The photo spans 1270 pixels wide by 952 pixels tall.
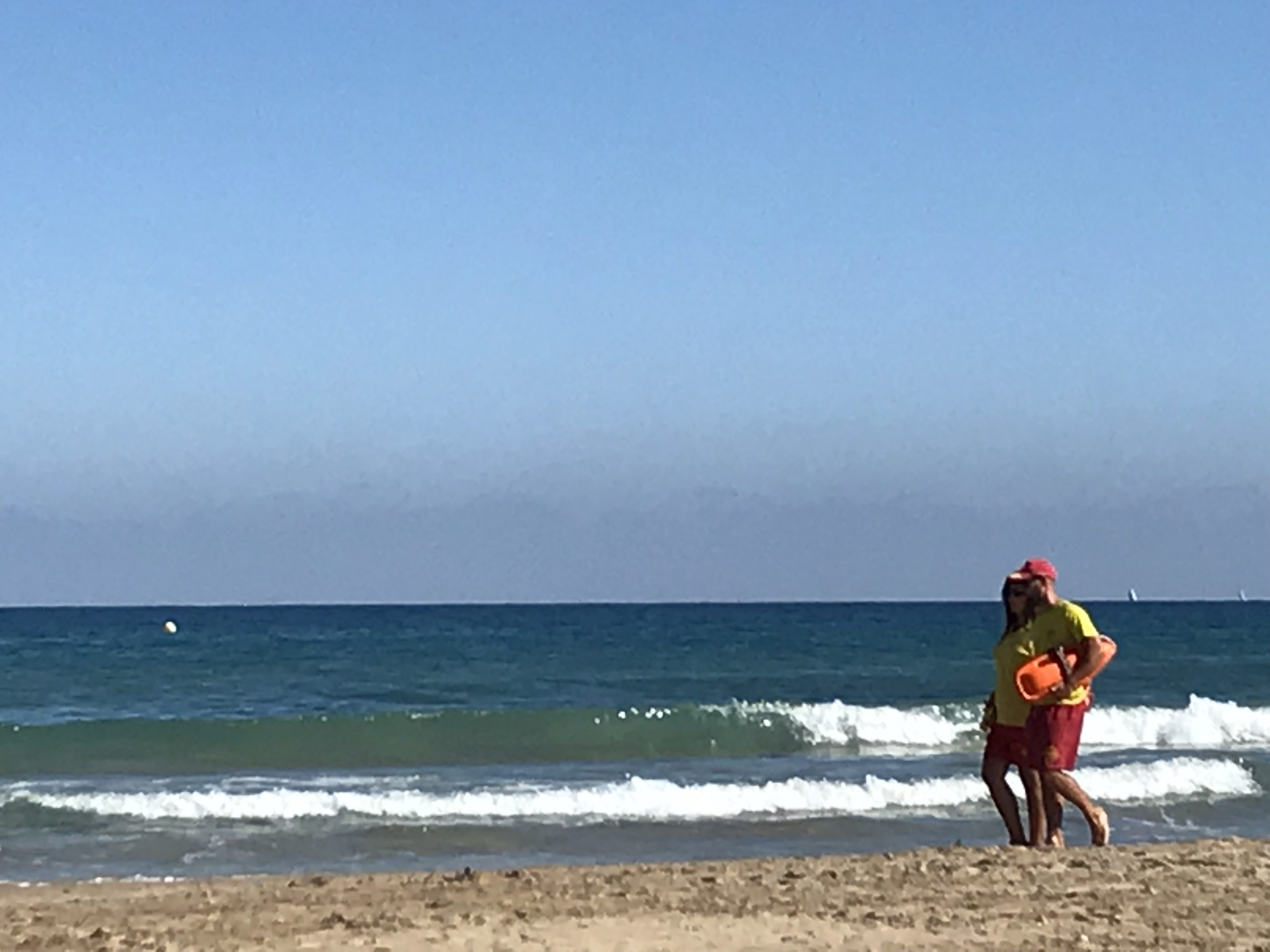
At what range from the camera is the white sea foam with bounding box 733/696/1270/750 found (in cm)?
2144

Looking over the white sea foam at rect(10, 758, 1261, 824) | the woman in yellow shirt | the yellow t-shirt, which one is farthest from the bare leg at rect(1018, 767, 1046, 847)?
the white sea foam at rect(10, 758, 1261, 824)

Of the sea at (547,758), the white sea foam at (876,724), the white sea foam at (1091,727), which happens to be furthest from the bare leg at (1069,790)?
the white sea foam at (876,724)

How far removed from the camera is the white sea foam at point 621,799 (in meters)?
14.2

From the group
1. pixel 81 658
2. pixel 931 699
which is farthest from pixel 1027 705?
pixel 81 658

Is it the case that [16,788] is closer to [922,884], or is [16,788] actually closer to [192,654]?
[922,884]

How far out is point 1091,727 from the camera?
22.2 m

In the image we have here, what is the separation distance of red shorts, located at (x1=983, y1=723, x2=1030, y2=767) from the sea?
256cm

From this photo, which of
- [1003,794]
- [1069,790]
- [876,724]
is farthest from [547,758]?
[1069,790]

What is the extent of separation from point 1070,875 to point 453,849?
4908 millimetres

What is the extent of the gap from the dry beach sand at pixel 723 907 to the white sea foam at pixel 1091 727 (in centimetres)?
1170

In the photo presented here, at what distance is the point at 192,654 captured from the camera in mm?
46156

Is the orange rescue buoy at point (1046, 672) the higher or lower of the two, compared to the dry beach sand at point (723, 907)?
higher

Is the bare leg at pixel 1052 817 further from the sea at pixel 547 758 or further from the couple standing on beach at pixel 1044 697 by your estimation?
the sea at pixel 547 758

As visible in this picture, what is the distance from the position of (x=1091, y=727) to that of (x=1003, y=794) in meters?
12.9
